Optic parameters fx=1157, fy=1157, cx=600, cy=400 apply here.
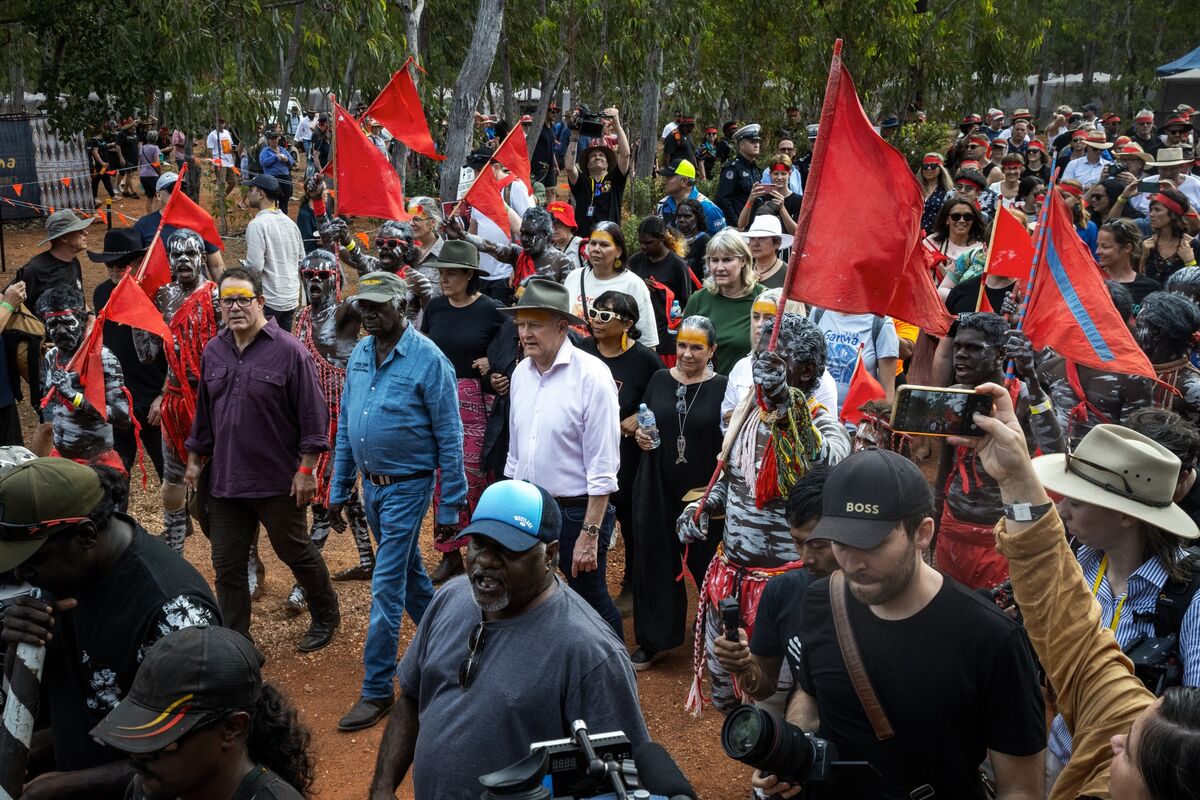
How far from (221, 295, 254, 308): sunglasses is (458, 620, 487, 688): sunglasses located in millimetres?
3424

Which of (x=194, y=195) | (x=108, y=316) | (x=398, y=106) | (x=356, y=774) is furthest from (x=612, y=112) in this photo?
(x=194, y=195)

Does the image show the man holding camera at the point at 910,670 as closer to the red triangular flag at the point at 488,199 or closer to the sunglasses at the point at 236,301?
the sunglasses at the point at 236,301

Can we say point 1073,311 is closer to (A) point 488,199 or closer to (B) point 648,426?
(B) point 648,426

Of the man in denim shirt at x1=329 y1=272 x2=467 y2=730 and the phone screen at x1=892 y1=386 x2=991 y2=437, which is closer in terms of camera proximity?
the phone screen at x1=892 y1=386 x2=991 y2=437

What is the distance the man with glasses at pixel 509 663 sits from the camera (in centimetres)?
314

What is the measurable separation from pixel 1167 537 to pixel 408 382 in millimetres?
3646

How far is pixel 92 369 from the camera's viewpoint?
6797 millimetres

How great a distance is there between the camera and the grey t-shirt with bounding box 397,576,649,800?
10.3 feet

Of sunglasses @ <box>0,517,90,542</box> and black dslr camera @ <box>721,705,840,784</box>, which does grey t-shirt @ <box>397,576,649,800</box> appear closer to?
black dslr camera @ <box>721,705,840,784</box>

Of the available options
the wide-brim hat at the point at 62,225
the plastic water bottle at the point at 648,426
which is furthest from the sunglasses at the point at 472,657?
the wide-brim hat at the point at 62,225

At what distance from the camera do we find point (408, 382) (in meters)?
5.84

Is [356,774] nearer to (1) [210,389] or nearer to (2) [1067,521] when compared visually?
(1) [210,389]

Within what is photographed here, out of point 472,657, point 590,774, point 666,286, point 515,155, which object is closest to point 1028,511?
point 590,774

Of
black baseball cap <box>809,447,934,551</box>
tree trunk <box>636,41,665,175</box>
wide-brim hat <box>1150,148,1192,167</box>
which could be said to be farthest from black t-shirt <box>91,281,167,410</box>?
tree trunk <box>636,41,665,175</box>
